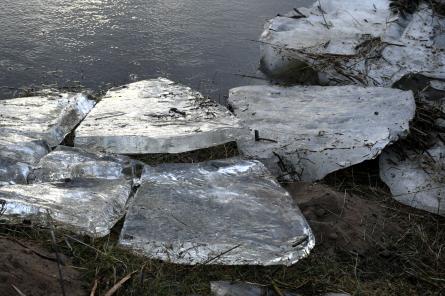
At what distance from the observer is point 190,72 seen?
2.75 meters

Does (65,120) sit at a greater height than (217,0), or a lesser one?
lesser

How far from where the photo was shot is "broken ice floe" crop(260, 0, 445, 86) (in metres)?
2.55

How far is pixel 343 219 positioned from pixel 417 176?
46cm

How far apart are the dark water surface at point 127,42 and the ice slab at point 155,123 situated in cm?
33

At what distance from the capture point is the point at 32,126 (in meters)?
2.07

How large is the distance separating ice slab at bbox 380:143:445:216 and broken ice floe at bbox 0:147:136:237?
991 mm

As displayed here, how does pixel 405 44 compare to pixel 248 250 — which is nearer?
pixel 248 250

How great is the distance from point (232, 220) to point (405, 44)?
5.22 feet

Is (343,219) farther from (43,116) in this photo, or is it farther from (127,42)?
(127,42)

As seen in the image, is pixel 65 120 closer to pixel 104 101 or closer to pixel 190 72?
pixel 104 101

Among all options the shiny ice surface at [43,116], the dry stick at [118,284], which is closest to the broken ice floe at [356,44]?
the shiny ice surface at [43,116]

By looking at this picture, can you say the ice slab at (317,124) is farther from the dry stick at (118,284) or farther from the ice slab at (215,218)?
the dry stick at (118,284)

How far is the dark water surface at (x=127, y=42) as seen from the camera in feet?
8.75

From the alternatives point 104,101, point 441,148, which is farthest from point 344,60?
point 104,101
